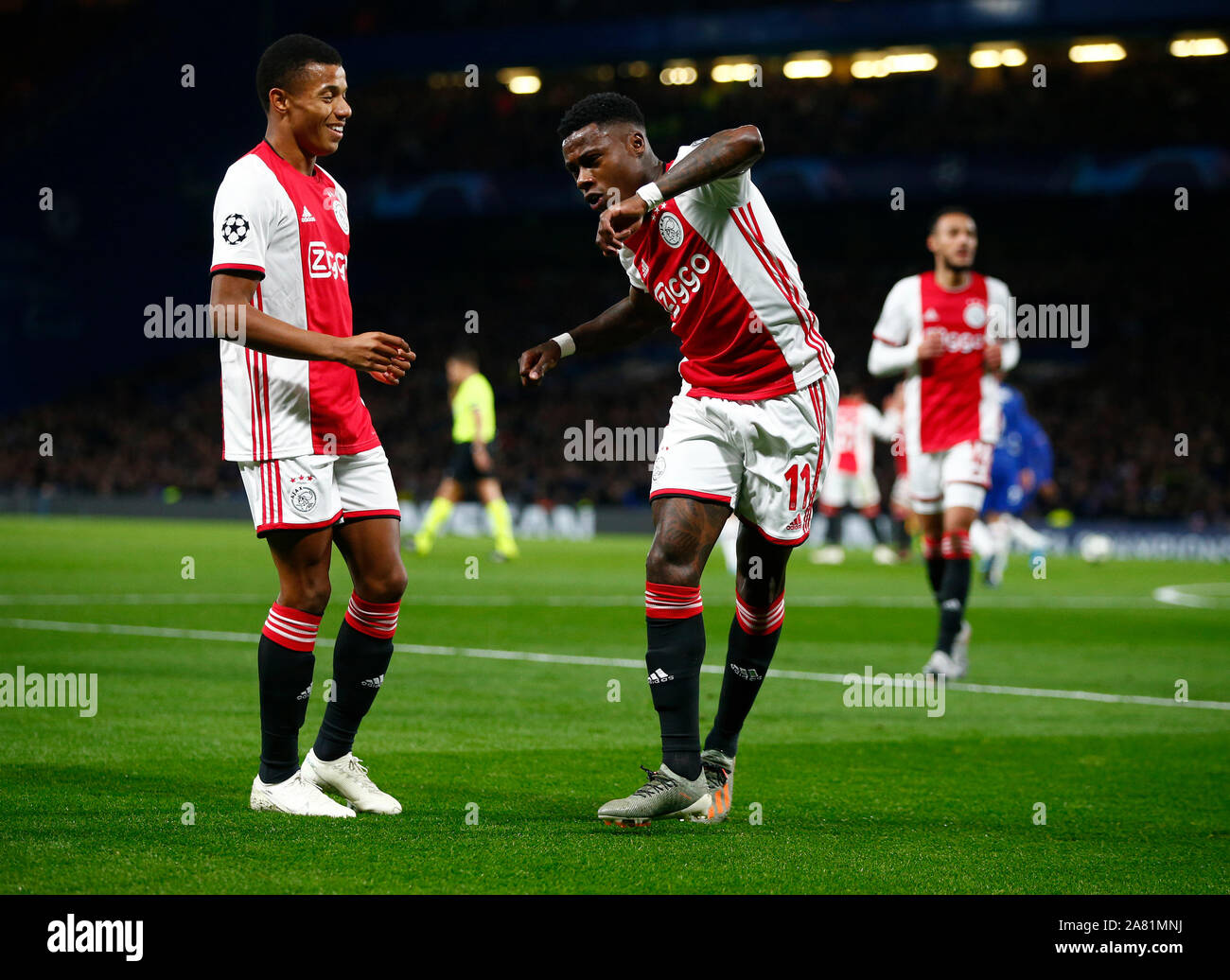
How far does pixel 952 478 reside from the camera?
30.6 ft

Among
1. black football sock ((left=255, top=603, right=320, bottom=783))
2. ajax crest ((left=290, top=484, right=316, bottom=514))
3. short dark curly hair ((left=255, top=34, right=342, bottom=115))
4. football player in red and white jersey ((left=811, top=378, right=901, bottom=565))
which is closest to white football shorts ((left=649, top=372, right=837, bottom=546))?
ajax crest ((left=290, top=484, right=316, bottom=514))

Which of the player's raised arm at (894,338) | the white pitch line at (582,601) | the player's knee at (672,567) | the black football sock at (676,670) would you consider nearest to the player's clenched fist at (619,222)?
the player's knee at (672,567)

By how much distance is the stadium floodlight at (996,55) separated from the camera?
33938 mm

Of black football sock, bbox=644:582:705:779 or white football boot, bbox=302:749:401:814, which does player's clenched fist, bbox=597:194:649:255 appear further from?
white football boot, bbox=302:749:401:814

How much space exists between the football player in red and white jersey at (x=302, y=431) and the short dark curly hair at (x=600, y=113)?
74 cm

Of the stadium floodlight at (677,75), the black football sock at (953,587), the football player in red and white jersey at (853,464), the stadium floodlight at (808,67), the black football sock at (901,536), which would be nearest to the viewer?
the black football sock at (953,587)

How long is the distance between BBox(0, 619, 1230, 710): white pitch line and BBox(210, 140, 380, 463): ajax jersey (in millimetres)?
4272

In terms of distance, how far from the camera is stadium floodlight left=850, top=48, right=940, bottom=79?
1383 inches

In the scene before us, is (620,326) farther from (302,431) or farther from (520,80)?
(520,80)

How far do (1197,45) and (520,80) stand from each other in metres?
15.8

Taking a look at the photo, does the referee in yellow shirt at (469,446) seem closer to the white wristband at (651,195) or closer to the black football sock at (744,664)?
the black football sock at (744,664)

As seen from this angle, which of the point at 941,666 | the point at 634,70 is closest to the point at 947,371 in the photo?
the point at 941,666

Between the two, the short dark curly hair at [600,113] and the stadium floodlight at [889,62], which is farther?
the stadium floodlight at [889,62]

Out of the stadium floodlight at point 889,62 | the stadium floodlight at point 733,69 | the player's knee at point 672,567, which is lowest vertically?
the player's knee at point 672,567
